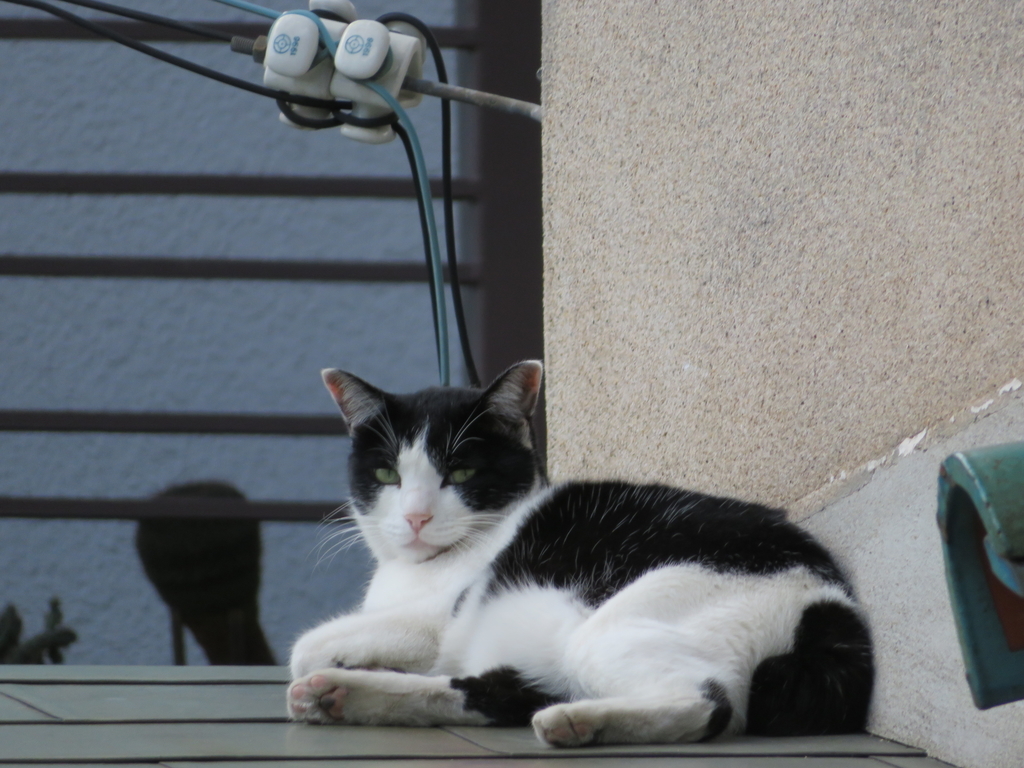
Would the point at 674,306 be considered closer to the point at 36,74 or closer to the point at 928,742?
the point at 928,742

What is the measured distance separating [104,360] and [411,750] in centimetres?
194

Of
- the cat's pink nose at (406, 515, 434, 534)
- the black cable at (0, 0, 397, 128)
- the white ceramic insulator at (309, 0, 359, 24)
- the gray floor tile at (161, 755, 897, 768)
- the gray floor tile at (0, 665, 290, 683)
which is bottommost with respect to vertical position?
the gray floor tile at (0, 665, 290, 683)

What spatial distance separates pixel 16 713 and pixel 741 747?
839mm

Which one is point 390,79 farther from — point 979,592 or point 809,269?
point 979,592

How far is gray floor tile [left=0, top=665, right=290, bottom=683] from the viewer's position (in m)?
1.53

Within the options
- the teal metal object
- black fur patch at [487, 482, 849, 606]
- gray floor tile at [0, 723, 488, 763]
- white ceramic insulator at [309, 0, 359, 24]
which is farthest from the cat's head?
the teal metal object

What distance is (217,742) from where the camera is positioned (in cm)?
113

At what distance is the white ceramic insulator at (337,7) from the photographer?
1952 millimetres

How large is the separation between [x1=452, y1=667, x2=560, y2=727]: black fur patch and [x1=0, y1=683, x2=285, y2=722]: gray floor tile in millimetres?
228

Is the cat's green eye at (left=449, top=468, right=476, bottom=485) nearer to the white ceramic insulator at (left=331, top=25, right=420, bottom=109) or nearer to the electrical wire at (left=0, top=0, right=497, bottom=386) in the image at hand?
the electrical wire at (left=0, top=0, right=497, bottom=386)

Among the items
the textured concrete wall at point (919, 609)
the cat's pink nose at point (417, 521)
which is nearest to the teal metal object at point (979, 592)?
the textured concrete wall at point (919, 609)

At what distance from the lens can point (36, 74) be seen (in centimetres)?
269

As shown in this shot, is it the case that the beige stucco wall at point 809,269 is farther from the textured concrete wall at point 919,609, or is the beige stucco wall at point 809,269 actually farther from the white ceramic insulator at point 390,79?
the white ceramic insulator at point 390,79

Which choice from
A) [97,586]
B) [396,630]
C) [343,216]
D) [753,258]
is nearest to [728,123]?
[753,258]
